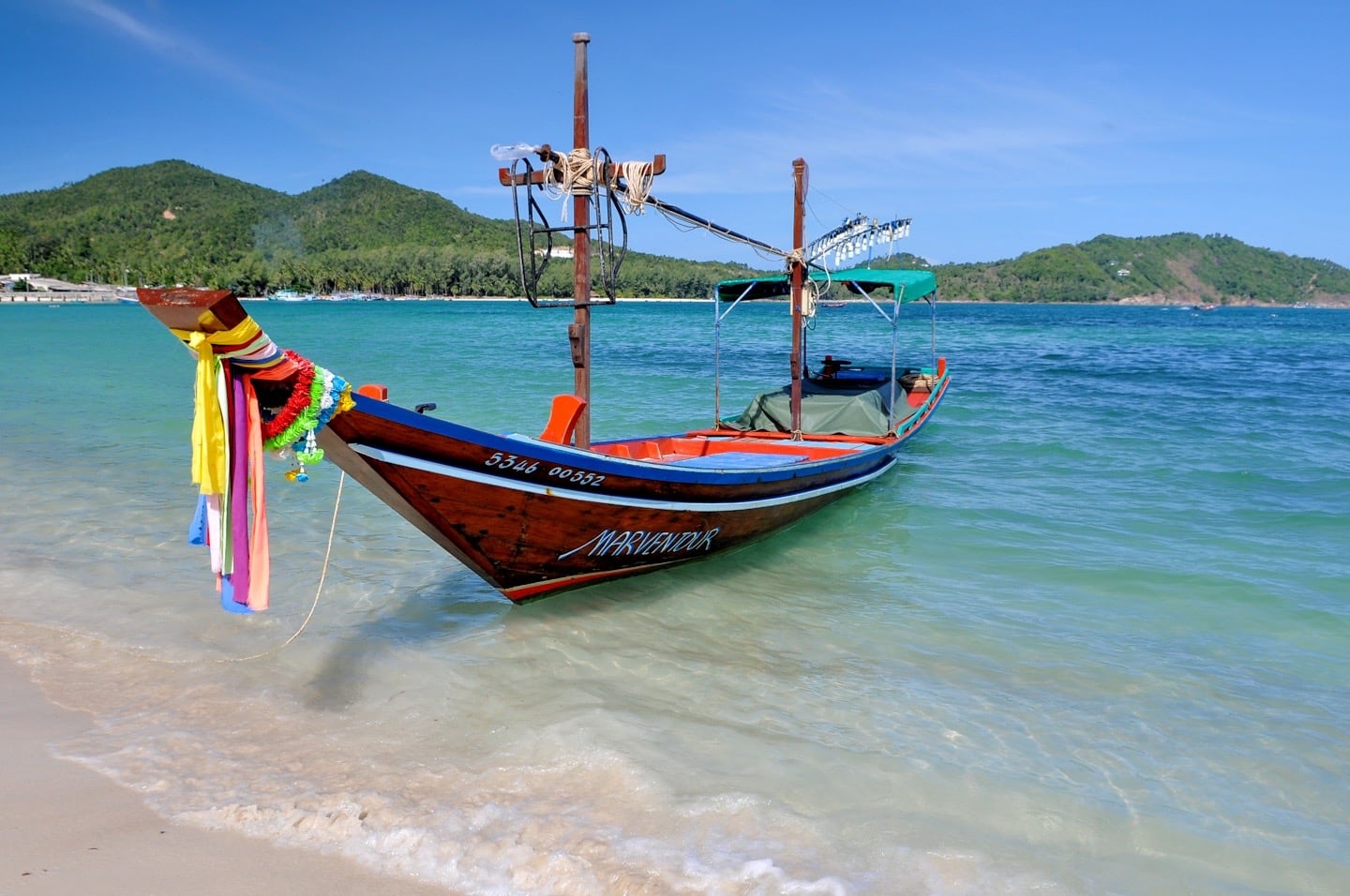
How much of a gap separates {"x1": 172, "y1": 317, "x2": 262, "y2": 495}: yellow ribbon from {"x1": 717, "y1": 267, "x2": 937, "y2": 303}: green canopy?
8.49m

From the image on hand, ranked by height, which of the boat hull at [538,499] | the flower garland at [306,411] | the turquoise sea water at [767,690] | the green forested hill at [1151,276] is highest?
the green forested hill at [1151,276]

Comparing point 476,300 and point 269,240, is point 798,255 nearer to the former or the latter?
point 476,300

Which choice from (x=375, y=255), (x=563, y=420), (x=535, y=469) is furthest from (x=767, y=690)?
(x=375, y=255)

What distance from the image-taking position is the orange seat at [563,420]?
645cm

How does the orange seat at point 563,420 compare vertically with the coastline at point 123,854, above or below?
above

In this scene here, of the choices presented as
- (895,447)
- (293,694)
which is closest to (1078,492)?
(895,447)

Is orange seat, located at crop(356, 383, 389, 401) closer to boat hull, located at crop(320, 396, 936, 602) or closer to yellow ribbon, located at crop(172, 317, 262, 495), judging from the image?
boat hull, located at crop(320, 396, 936, 602)

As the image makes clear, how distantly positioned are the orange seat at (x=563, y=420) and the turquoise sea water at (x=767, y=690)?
1.33 metres

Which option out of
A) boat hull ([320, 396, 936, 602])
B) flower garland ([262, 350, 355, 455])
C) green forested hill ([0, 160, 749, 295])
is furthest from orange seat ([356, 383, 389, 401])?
green forested hill ([0, 160, 749, 295])

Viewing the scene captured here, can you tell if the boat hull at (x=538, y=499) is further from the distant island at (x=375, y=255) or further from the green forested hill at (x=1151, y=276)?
the green forested hill at (x=1151, y=276)

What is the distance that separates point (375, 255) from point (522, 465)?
5641 inches

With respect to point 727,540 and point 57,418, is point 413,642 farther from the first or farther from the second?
point 57,418

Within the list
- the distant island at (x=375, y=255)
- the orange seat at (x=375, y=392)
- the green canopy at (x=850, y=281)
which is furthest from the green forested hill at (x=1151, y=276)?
the orange seat at (x=375, y=392)

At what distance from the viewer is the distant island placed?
407 feet
